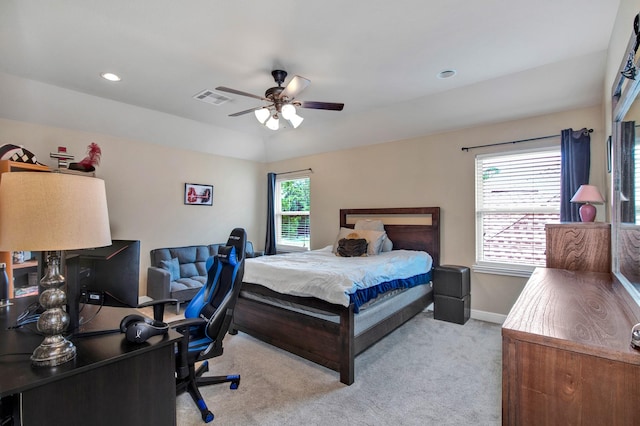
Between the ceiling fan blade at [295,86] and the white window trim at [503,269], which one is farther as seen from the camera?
the white window trim at [503,269]

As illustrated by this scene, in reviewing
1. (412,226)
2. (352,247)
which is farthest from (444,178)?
(352,247)

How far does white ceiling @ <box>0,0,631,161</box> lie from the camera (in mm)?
2225

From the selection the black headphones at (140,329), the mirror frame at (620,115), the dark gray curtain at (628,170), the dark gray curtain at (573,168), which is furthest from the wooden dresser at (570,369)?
the dark gray curtain at (573,168)

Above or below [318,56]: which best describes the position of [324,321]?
below

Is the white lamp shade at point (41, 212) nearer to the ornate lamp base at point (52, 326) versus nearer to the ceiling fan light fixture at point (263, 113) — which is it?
the ornate lamp base at point (52, 326)

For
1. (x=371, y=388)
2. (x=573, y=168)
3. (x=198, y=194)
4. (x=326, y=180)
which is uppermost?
(x=326, y=180)

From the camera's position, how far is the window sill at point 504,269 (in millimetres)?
3621

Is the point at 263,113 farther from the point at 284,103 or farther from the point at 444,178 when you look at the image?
the point at 444,178

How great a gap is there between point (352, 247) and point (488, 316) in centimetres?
191

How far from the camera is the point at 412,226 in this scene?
4.48m

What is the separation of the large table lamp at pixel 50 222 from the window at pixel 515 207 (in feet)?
13.4

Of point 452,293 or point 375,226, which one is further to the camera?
point 375,226

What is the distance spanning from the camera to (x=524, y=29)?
2.42 meters

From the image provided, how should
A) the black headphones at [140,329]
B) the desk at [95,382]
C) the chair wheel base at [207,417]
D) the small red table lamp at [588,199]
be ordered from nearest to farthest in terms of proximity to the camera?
1. the desk at [95,382]
2. the black headphones at [140,329]
3. the chair wheel base at [207,417]
4. the small red table lamp at [588,199]
